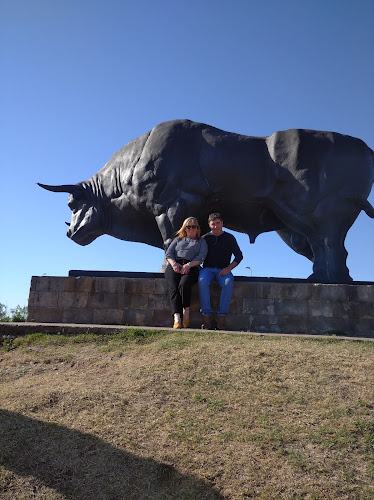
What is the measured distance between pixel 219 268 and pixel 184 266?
65 cm

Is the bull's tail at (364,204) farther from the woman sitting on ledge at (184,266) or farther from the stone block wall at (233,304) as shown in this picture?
the woman sitting on ledge at (184,266)

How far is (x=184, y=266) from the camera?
26.1ft

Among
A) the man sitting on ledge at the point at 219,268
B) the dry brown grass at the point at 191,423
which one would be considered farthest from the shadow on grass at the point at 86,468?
the man sitting on ledge at the point at 219,268

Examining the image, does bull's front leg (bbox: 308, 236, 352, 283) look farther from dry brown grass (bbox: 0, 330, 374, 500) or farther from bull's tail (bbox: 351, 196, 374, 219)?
dry brown grass (bbox: 0, 330, 374, 500)

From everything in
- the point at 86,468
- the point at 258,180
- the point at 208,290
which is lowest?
the point at 86,468

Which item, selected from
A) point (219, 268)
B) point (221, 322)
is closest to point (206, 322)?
point (221, 322)

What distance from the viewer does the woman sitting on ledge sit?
793 centimetres

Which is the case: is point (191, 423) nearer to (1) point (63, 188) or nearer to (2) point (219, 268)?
(2) point (219, 268)

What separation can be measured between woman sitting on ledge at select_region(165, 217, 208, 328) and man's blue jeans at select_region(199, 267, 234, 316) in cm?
20

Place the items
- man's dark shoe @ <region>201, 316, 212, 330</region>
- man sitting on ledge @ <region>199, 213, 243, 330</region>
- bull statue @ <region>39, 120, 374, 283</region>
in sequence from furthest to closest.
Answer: bull statue @ <region>39, 120, 374, 283</region>
man sitting on ledge @ <region>199, 213, 243, 330</region>
man's dark shoe @ <region>201, 316, 212, 330</region>

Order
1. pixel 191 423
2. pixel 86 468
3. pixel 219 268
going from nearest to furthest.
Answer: pixel 86 468
pixel 191 423
pixel 219 268

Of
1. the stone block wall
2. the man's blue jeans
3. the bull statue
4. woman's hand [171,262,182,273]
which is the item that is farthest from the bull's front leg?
woman's hand [171,262,182,273]

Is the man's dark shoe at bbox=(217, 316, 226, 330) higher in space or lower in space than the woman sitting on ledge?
lower

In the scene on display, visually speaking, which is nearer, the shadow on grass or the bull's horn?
the shadow on grass
